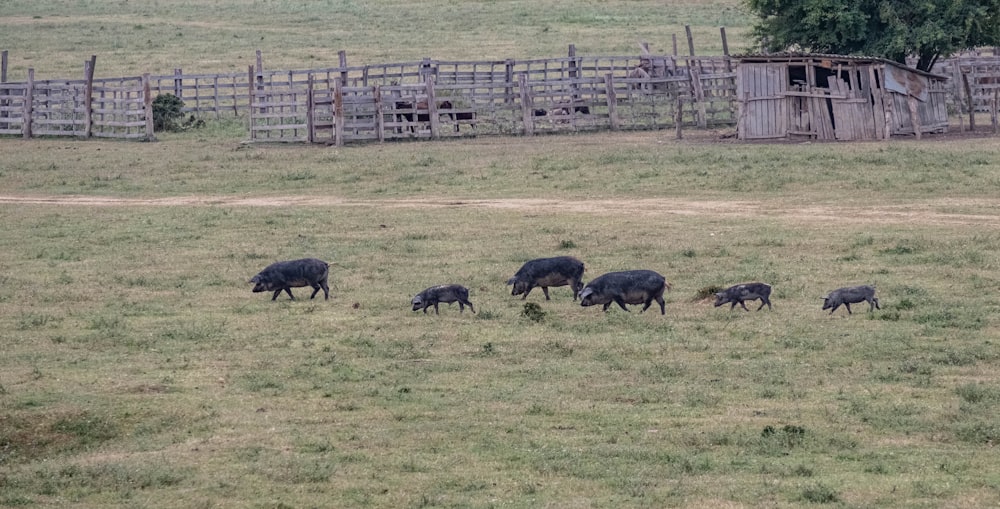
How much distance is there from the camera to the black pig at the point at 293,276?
18469 millimetres

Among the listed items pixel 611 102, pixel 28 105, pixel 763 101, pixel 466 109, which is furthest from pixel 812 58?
pixel 28 105

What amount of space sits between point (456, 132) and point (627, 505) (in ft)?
102

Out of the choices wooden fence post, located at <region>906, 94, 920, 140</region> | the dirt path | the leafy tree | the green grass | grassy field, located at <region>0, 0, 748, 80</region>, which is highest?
grassy field, located at <region>0, 0, 748, 80</region>

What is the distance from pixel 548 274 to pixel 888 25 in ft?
83.9

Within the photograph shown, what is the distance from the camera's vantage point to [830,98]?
36.9m

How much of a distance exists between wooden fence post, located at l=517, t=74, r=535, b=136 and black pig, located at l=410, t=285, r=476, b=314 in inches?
902

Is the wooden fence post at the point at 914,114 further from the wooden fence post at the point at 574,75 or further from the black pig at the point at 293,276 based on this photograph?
the black pig at the point at 293,276

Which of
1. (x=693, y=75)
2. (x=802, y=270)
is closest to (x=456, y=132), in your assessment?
(x=693, y=75)

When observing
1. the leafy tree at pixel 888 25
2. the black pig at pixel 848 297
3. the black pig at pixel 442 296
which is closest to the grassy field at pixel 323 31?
the leafy tree at pixel 888 25

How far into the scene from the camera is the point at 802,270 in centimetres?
2045

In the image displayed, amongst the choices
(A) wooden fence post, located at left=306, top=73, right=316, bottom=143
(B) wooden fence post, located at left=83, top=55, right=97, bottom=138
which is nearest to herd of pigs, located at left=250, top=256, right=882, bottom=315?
(A) wooden fence post, located at left=306, top=73, right=316, bottom=143

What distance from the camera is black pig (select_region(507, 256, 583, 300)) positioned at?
18.1m

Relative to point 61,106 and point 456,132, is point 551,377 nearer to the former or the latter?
point 456,132

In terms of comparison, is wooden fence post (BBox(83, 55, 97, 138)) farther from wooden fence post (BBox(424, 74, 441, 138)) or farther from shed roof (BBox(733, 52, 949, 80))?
shed roof (BBox(733, 52, 949, 80))
